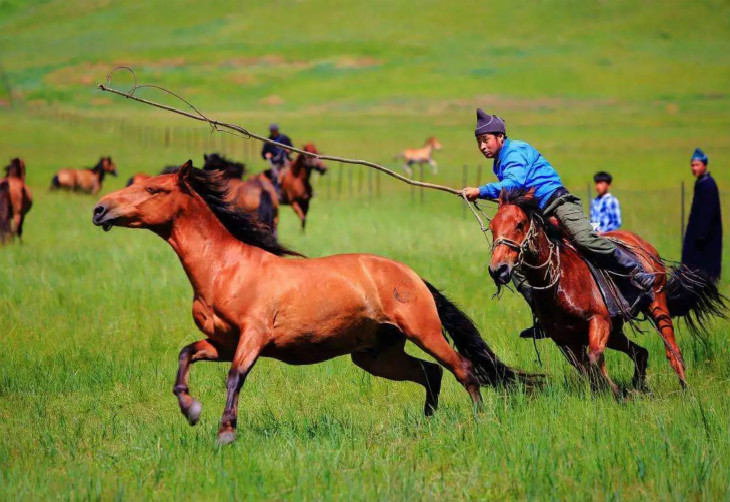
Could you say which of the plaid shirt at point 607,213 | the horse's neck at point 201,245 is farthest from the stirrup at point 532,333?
the plaid shirt at point 607,213

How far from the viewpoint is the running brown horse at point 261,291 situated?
780cm

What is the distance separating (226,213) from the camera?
8250 millimetres

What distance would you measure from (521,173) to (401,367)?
5.98 ft

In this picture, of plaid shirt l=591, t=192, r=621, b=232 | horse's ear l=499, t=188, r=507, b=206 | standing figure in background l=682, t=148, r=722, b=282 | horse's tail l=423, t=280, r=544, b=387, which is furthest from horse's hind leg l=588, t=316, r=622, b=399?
standing figure in background l=682, t=148, r=722, b=282

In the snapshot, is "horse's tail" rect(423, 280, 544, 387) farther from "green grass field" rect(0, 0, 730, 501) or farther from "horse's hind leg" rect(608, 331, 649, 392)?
"horse's hind leg" rect(608, 331, 649, 392)

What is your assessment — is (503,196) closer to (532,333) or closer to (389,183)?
(532,333)

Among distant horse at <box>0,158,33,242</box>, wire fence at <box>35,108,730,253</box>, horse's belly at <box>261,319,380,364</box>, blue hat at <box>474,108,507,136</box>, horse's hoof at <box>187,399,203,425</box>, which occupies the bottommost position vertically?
wire fence at <box>35,108,730,253</box>

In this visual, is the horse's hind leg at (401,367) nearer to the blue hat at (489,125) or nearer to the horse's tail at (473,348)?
the horse's tail at (473,348)

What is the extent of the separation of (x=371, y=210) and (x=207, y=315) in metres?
21.9

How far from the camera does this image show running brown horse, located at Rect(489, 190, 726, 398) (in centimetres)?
816

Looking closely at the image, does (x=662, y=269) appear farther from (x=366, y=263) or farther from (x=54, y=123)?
(x=54, y=123)

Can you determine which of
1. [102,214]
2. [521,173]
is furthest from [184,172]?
[521,173]

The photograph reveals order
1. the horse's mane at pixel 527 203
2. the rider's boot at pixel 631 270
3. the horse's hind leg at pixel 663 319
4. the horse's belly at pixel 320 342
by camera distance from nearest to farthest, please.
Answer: the horse's belly at pixel 320 342 → the horse's mane at pixel 527 203 → the rider's boot at pixel 631 270 → the horse's hind leg at pixel 663 319

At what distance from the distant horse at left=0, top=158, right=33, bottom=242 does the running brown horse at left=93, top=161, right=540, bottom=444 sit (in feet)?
46.6
